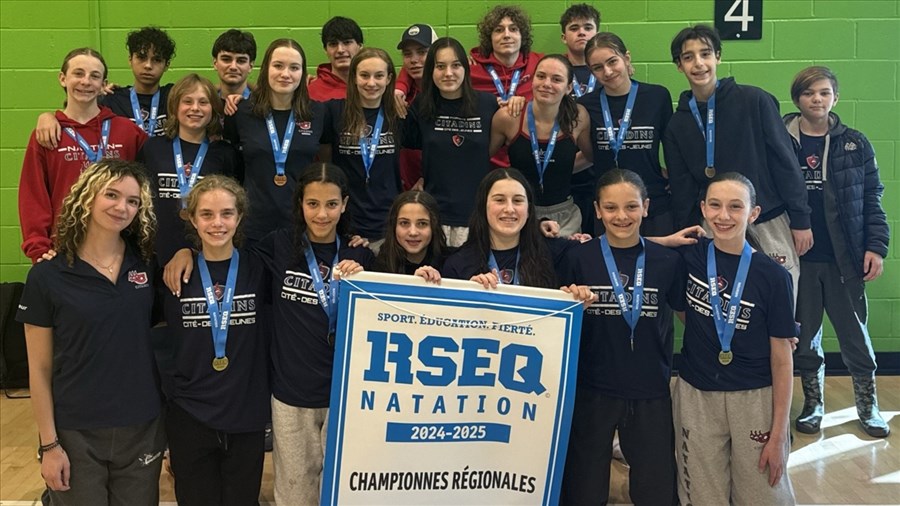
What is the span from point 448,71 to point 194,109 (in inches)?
51.6

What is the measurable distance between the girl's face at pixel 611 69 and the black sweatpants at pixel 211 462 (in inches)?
102

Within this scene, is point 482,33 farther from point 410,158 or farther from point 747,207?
point 747,207

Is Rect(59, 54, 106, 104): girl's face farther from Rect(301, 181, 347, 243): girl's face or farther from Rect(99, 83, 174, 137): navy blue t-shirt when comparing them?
Rect(301, 181, 347, 243): girl's face

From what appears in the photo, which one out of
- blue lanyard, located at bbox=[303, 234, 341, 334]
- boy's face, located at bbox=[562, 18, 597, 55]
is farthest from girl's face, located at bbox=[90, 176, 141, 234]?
boy's face, located at bbox=[562, 18, 597, 55]

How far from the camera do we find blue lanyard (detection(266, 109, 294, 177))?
376 centimetres

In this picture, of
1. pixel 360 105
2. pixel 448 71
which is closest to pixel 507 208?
pixel 448 71

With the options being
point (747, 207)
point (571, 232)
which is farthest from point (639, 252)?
point (571, 232)

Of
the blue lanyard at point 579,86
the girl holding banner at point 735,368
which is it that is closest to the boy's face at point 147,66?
the blue lanyard at point 579,86

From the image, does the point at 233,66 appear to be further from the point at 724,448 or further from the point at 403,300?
the point at 724,448

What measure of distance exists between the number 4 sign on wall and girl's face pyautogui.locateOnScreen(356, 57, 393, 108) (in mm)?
2947

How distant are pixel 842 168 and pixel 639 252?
7.38ft

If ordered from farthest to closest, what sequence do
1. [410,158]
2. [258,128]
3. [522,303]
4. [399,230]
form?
[410,158] < [258,128] < [399,230] < [522,303]

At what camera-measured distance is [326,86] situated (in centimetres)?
489

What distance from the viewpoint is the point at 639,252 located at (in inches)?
126
